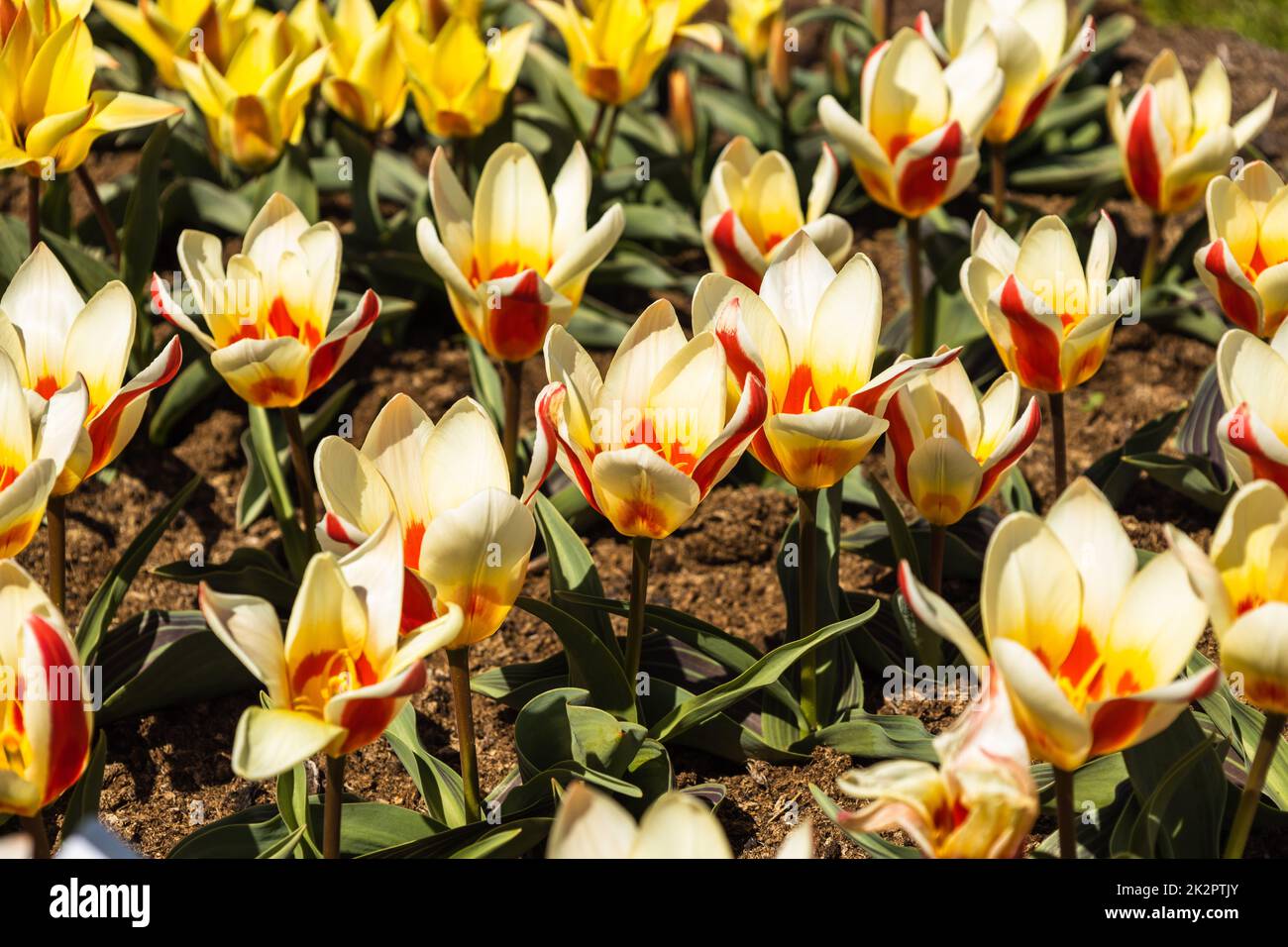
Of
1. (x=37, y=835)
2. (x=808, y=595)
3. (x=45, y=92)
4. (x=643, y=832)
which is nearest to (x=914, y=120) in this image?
(x=808, y=595)

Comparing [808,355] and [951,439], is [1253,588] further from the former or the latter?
[808,355]

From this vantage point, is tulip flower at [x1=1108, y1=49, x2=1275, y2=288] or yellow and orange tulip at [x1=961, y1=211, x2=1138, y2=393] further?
tulip flower at [x1=1108, y1=49, x2=1275, y2=288]

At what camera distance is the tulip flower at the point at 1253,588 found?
1.27 m

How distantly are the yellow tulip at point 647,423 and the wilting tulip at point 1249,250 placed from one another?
842 millimetres

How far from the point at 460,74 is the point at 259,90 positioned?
38 centimetres

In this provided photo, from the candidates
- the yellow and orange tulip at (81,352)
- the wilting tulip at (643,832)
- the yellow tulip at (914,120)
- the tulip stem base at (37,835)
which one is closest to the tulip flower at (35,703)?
the tulip stem base at (37,835)

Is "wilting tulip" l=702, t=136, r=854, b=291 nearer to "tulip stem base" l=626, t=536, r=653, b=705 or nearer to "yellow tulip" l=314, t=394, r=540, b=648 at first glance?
"tulip stem base" l=626, t=536, r=653, b=705

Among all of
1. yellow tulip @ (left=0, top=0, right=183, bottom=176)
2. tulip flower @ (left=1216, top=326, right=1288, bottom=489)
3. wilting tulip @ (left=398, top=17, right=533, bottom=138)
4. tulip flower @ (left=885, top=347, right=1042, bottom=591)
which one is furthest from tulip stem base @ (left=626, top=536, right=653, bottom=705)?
wilting tulip @ (left=398, top=17, right=533, bottom=138)

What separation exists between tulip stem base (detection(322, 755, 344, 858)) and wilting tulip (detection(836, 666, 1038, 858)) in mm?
528

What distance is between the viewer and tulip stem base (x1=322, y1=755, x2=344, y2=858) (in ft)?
4.78

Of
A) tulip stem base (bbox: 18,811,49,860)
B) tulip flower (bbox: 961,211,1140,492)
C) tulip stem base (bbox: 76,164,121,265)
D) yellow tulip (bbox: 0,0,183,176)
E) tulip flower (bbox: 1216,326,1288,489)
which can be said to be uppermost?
yellow tulip (bbox: 0,0,183,176)

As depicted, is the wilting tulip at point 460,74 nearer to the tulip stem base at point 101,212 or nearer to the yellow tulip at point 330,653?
the tulip stem base at point 101,212
